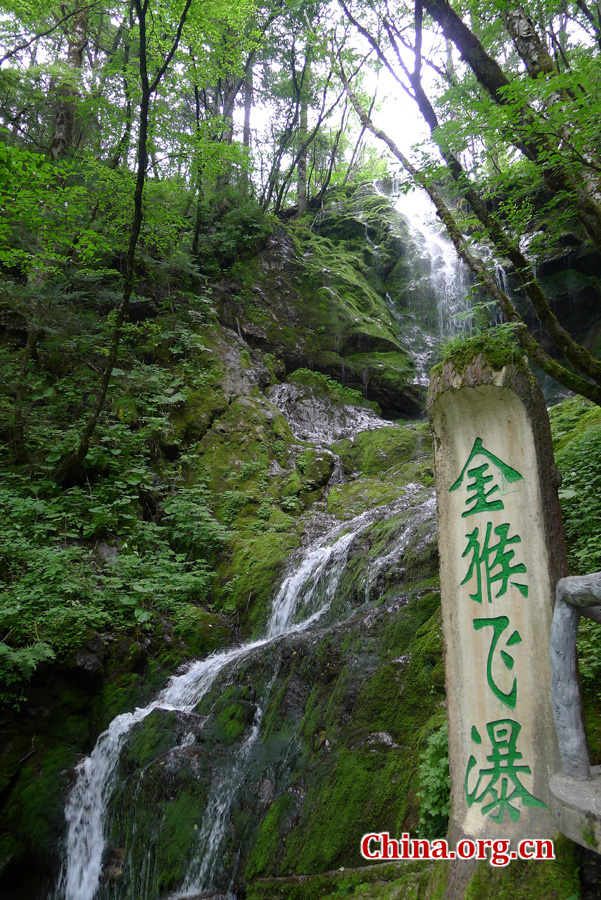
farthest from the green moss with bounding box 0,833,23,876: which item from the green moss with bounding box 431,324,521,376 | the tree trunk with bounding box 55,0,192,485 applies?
the green moss with bounding box 431,324,521,376

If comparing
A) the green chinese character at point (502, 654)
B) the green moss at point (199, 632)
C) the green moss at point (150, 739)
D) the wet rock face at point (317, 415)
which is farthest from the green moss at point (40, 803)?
the wet rock face at point (317, 415)

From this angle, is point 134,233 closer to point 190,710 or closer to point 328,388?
point 190,710

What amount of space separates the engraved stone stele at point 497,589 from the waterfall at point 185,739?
8.43 ft

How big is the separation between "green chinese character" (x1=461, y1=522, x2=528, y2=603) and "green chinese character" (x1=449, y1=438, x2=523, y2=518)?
0.34 ft

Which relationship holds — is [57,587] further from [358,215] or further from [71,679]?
[358,215]

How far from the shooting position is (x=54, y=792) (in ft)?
15.7

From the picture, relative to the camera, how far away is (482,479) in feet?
8.66

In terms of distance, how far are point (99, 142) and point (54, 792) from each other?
556 inches

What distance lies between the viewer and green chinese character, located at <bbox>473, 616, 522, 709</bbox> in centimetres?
234

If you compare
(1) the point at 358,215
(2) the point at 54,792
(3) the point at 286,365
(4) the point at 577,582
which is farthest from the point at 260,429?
(1) the point at 358,215

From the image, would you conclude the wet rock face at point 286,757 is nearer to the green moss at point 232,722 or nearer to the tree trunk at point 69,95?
the green moss at point 232,722

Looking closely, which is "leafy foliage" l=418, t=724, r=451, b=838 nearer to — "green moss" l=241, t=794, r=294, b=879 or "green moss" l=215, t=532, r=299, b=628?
"green moss" l=241, t=794, r=294, b=879

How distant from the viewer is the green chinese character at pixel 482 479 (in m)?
2.56

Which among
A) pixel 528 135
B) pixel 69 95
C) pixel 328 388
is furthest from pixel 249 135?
pixel 528 135
